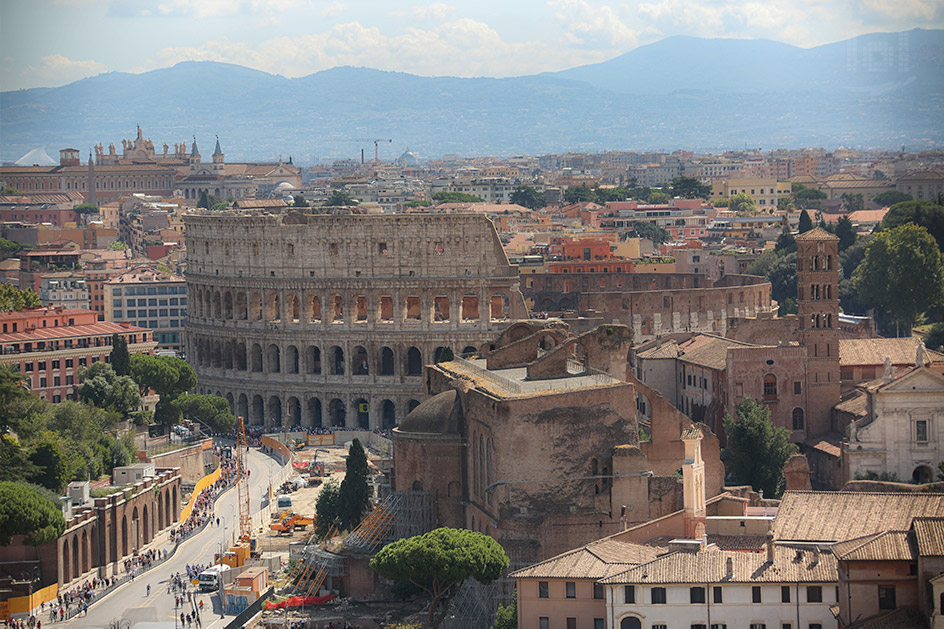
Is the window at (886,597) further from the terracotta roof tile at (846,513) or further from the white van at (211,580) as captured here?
the white van at (211,580)

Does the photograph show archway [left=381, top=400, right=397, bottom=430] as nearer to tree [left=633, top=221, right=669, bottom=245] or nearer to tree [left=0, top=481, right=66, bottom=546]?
tree [left=0, top=481, right=66, bottom=546]

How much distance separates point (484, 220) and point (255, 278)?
54.3ft

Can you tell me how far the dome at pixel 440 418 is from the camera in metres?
70.9

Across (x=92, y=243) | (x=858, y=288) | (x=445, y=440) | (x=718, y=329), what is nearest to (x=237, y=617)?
(x=445, y=440)

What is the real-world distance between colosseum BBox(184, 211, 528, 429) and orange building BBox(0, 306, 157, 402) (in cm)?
986

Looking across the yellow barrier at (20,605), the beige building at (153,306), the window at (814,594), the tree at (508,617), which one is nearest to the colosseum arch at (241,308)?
the beige building at (153,306)

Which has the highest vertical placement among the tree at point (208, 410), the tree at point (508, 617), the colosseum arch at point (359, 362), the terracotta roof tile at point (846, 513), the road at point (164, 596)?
the terracotta roof tile at point (846, 513)

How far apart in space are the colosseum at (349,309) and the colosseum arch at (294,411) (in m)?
0.11

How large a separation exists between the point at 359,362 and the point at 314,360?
11.9 ft

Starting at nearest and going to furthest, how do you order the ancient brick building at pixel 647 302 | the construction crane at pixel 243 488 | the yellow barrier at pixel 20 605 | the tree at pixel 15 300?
the yellow barrier at pixel 20 605, the construction crane at pixel 243 488, the ancient brick building at pixel 647 302, the tree at pixel 15 300

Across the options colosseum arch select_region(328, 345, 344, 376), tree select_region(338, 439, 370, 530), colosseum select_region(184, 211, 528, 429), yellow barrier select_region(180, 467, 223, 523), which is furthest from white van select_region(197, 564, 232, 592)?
colosseum arch select_region(328, 345, 344, 376)

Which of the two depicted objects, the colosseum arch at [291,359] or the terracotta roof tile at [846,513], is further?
the colosseum arch at [291,359]

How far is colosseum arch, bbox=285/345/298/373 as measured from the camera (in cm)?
11800

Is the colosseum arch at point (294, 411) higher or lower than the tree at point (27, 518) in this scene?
lower
